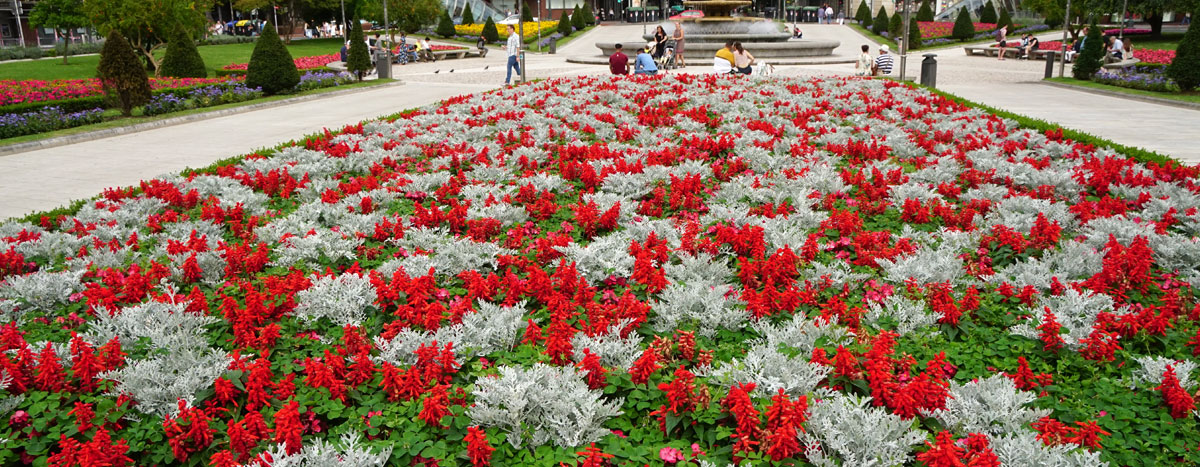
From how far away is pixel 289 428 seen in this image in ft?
8.70

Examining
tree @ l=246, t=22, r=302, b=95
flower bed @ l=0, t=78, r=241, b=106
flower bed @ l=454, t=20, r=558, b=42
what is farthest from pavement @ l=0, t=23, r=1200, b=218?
flower bed @ l=454, t=20, r=558, b=42

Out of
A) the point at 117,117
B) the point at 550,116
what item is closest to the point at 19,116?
the point at 117,117

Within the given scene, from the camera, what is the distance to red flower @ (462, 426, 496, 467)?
2.61 m

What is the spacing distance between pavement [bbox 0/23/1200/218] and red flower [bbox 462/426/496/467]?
21.8ft

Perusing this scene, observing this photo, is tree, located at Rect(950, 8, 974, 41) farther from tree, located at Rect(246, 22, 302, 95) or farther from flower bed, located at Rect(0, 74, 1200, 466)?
flower bed, located at Rect(0, 74, 1200, 466)

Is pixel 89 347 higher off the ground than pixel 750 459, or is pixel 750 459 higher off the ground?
pixel 89 347

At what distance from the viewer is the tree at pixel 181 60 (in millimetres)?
21141

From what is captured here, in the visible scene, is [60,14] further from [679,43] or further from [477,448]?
[477,448]

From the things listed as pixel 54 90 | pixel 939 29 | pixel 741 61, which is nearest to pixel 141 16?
pixel 54 90

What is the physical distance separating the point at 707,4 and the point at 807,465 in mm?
33343

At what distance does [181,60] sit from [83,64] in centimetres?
1352

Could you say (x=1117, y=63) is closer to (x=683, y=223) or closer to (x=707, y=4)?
(x=707, y=4)

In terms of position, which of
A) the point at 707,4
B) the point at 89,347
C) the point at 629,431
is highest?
the point at 707,4

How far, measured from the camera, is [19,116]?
12.6 meters
